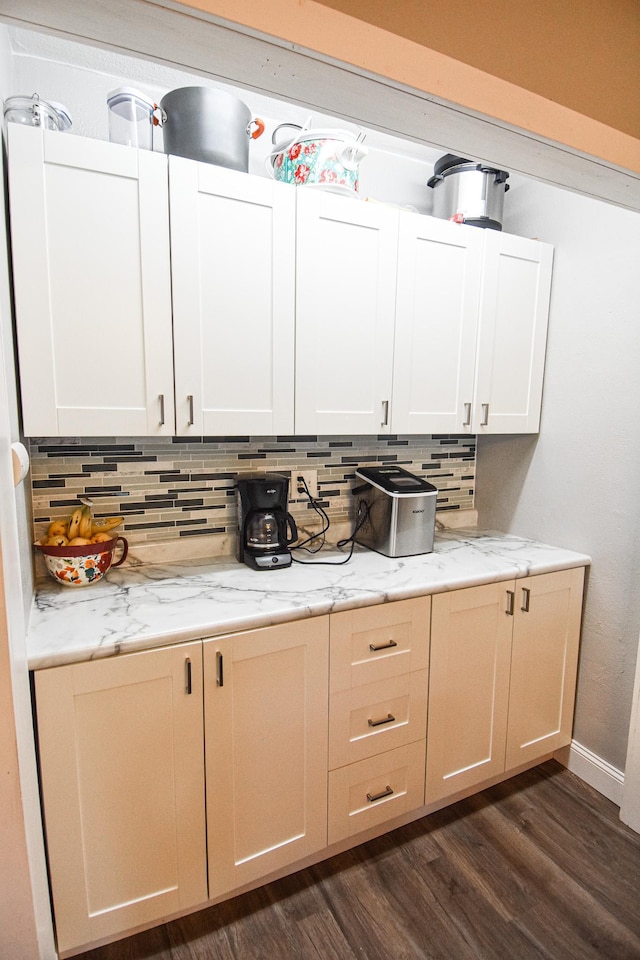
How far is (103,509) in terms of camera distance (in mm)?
1675

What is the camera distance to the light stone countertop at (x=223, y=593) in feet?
3.97

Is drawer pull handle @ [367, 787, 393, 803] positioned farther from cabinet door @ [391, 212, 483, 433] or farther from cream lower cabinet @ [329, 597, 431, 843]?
cabinet door @ [391, 212, 483, 433]

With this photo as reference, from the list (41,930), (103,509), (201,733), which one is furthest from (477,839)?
(103,509)

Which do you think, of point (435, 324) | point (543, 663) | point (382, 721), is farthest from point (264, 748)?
point (435, 324)

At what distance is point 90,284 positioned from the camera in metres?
1.33

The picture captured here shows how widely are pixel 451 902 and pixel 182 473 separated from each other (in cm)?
159

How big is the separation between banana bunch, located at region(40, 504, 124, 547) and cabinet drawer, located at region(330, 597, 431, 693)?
0.76 m

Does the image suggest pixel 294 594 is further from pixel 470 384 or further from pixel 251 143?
pixel 251 143

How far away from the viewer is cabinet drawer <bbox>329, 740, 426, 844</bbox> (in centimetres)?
154

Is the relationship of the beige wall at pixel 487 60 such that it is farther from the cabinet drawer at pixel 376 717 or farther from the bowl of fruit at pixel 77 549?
the cabinet drawer at pixel 376 717

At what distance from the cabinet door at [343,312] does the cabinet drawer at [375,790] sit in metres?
1.09

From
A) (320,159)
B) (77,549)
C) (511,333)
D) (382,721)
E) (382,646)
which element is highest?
(320,159)

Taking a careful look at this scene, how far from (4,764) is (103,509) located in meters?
0.92

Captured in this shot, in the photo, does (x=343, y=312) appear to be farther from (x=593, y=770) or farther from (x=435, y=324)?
(x=593, y=770)
